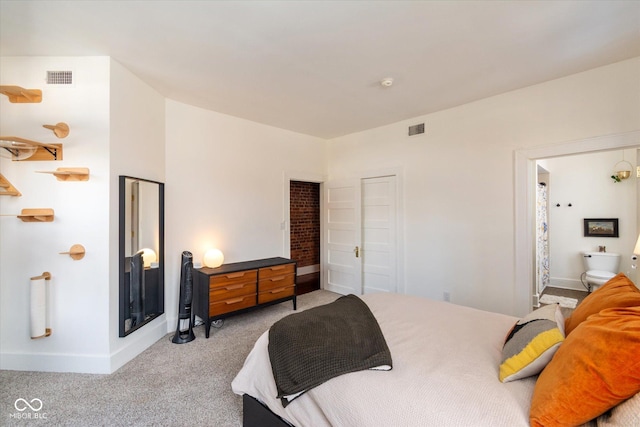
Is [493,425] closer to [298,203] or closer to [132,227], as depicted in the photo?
[132,227]

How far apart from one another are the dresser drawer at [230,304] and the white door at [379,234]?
1.91m

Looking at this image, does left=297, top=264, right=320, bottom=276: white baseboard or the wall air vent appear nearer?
the wall air vent

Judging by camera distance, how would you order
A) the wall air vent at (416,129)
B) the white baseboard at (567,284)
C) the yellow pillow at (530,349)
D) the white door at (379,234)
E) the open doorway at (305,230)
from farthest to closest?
the open doorway at (305,230)
the white baseboard at (567,284)
the white door at (379,234)
the wall air vent at (416,129)
the yellow pillow at (530,349)

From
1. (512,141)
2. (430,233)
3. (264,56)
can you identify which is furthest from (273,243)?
(512,141)

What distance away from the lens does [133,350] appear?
102 inches

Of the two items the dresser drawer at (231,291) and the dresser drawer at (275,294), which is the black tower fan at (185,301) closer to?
the dresser drawer at (231,291)

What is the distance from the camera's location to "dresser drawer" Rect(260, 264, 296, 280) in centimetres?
347

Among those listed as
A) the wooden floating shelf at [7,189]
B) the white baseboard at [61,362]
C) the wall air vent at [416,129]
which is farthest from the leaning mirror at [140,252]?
the wall air vent at [416,129]

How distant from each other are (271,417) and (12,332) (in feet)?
8.44

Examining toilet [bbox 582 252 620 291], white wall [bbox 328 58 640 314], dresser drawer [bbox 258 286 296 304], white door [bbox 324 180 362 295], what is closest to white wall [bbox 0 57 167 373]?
dresser drawer [bbox 258 286 296 304]

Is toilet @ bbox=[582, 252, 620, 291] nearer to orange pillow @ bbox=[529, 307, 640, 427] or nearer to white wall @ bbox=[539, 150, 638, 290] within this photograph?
white wall @ bbox=[539, 150, 638, 290]

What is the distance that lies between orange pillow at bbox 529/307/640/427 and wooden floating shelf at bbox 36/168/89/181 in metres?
3.25

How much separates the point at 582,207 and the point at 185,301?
20.6 feet

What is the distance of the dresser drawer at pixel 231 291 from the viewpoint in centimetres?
304
